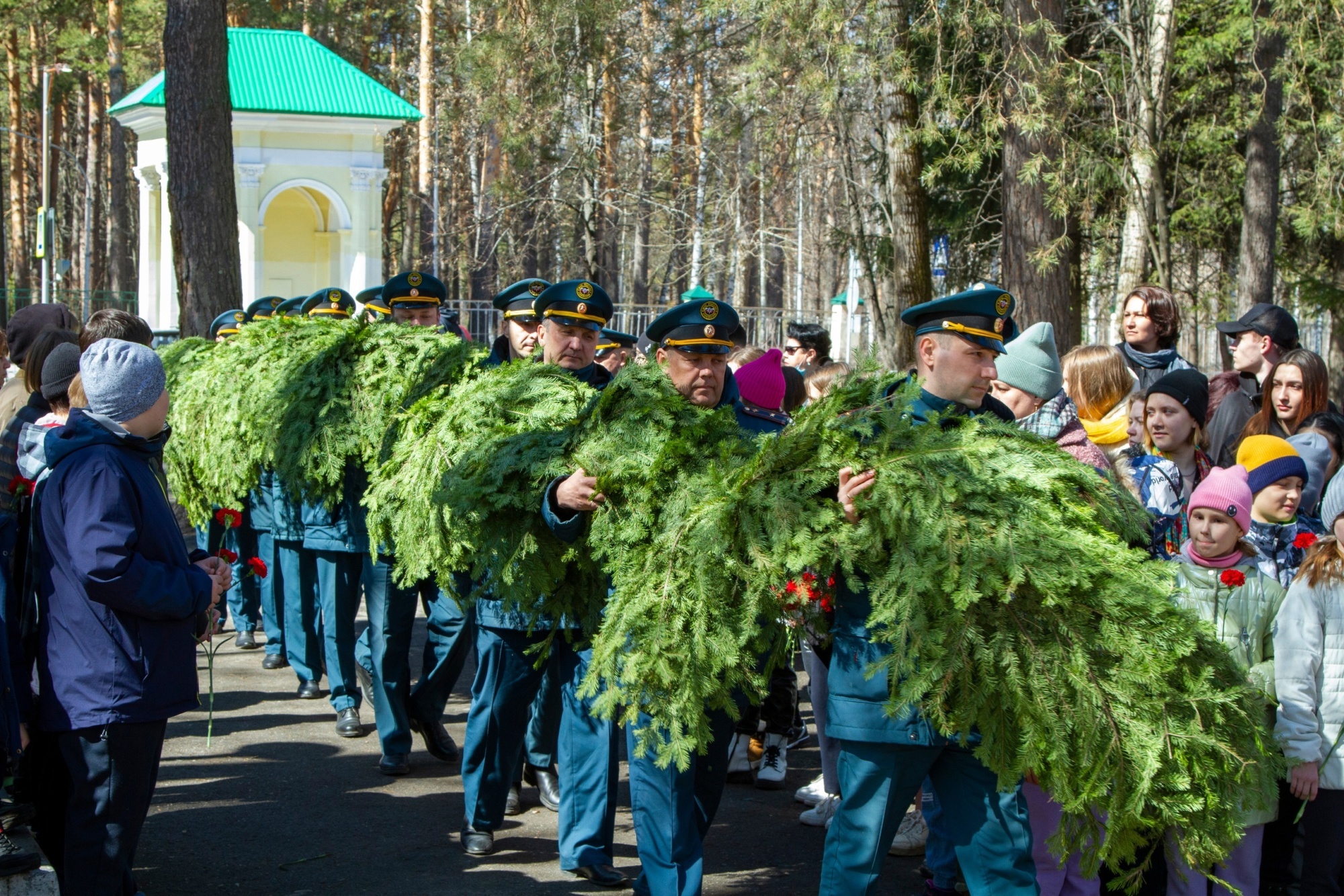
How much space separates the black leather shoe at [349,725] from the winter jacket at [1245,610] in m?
4.20

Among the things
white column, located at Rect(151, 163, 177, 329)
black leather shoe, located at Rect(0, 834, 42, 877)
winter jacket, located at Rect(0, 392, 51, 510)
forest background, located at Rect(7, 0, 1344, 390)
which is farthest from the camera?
white column, located at Rect(151, 163, 177, 329)

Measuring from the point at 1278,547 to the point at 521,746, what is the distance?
2997 millimetres

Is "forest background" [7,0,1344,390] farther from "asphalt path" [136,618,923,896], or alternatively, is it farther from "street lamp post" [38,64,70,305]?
"asphalt path" [136,618,923,896]

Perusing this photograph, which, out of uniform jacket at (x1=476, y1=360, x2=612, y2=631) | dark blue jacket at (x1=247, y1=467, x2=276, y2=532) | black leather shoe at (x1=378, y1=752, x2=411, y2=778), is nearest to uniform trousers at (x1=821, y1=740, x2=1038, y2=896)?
uniform jacket at (x1=476, y1=360, x2=612, y2=631)

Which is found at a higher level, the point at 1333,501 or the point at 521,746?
the point at 1333,501

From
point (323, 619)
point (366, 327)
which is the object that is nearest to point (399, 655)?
point (323, 619)

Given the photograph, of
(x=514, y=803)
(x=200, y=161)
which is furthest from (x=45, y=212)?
(x=514, y=803)

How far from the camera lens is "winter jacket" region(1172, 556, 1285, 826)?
4379 millimetres

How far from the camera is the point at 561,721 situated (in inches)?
193

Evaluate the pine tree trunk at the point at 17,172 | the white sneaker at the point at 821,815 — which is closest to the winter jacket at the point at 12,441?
the white sneaker at the point at 821,815

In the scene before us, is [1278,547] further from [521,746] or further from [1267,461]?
[521,746]

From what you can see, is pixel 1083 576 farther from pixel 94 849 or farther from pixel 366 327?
pixel 366 327

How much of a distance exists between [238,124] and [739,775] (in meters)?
20.5

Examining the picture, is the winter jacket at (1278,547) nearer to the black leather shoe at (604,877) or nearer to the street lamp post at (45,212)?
the black leather shoe at (604,877)
